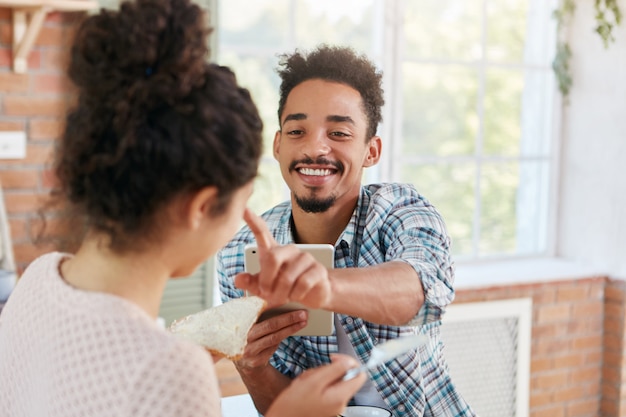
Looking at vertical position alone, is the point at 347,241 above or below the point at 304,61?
below

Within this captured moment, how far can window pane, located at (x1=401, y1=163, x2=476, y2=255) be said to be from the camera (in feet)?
11.0

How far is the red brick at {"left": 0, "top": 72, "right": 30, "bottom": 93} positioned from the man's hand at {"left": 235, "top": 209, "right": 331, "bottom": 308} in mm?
1530

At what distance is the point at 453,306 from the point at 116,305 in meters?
2.40

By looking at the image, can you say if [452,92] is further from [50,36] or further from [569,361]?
[50,36]

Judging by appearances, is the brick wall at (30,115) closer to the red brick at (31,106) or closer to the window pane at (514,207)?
the red brick at (31,106)

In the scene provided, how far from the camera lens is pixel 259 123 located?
3.16ft

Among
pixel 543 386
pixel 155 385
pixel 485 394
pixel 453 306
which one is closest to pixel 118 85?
pixel 155 385

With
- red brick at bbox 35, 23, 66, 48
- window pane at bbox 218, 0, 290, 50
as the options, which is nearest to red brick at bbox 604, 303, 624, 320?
window pane at bbox 218, 0, 290, 50

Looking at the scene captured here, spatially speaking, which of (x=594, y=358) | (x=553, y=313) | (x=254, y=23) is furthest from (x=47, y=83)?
(x=594, y=358)

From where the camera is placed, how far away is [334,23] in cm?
304

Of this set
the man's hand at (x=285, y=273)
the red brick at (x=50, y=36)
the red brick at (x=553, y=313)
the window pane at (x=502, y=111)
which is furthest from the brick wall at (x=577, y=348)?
the man's hand at (x=285, y=273)

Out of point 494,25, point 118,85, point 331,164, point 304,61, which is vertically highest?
point 494,25

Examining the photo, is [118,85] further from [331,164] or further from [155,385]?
[331,164]

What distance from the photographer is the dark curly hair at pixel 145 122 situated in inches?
34.1
